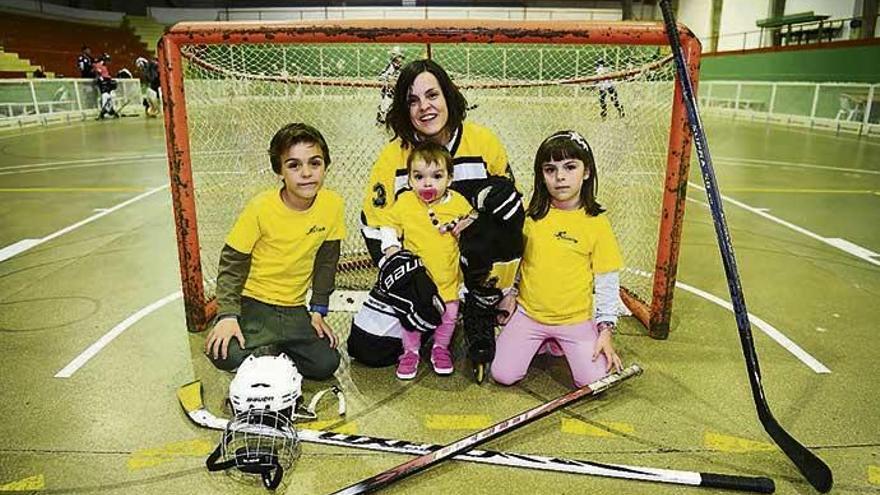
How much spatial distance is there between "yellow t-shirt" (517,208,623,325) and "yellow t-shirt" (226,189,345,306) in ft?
2.82

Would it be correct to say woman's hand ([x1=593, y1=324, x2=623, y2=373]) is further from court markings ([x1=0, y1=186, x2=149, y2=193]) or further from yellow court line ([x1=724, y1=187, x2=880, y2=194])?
court markings ([x1=0, y1=186, x2=149, y2=193])

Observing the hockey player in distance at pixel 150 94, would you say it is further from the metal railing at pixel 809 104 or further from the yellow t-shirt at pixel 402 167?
the metal railing at pixel 809 104

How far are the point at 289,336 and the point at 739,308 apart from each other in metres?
1.75

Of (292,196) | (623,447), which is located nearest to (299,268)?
(292,196)

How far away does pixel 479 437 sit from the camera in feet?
6.93

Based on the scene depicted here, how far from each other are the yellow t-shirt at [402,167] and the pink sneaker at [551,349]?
800mm

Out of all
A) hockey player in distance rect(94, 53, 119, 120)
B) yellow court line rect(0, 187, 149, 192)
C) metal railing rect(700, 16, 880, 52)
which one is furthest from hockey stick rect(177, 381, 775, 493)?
metal railing rect(700, 16, 880, 52)

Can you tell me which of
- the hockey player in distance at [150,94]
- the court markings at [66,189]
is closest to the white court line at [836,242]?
the court markings at [66,189]

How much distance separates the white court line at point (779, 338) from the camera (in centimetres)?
279

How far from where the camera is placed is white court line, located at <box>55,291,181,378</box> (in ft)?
8.82

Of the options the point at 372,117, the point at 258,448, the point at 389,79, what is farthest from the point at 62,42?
the point at 258,448

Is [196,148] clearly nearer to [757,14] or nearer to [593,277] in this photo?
[593,277]

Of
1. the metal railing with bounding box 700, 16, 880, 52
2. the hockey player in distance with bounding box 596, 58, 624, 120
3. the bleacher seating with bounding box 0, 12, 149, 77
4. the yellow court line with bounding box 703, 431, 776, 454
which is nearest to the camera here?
the yellow court line with bounding box 703, 431, 776, 454

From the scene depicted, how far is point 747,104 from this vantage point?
54.1 feet
